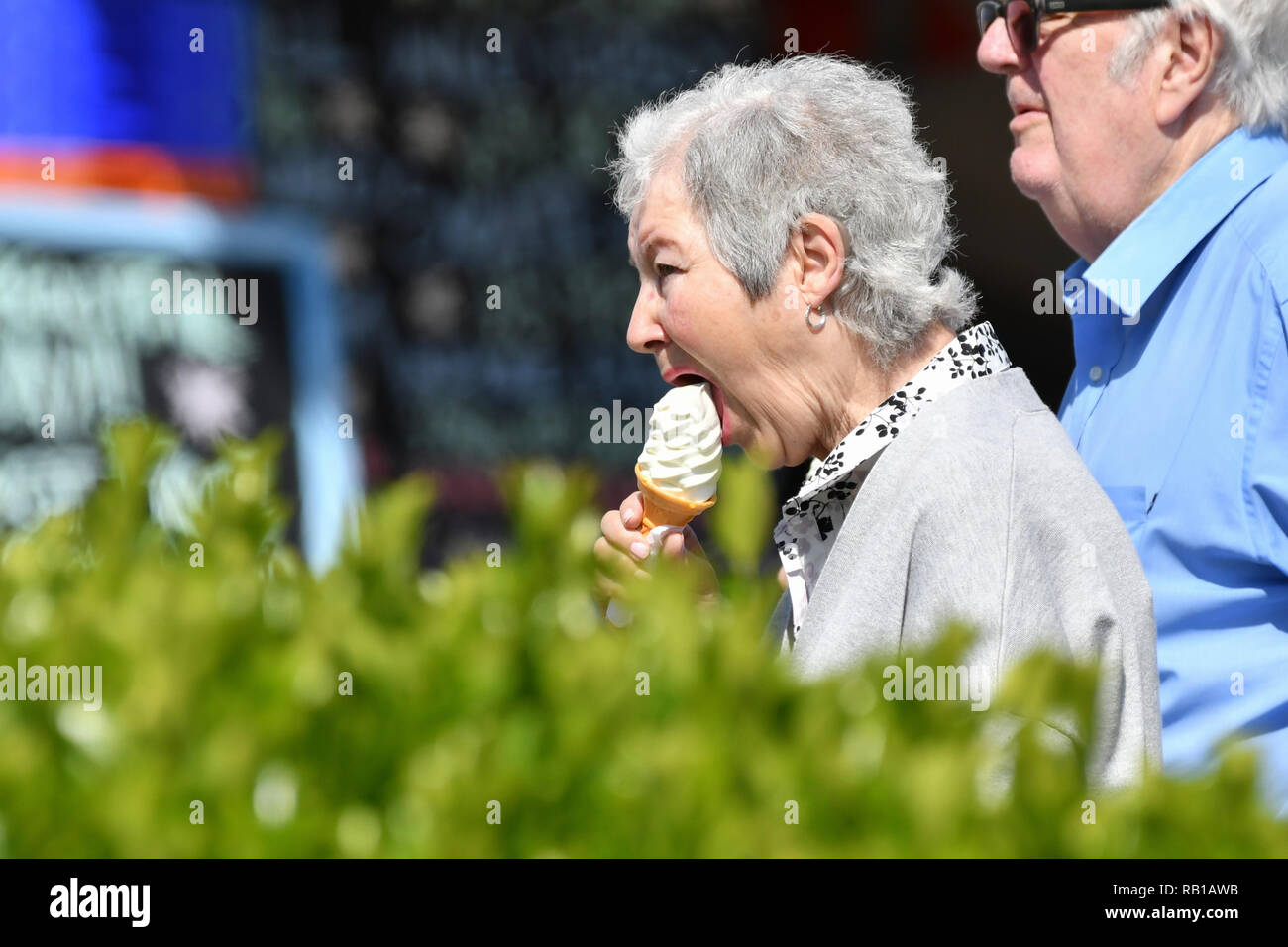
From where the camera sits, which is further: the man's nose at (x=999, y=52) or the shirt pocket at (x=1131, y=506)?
the man's nose at (x=999, y=52)

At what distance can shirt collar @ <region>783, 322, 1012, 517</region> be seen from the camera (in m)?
2.41

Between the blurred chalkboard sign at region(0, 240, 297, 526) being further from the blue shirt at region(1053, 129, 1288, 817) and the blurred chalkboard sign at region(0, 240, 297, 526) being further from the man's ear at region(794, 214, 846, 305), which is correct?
the blue shirt at region(1053, 129, 1288, 817)

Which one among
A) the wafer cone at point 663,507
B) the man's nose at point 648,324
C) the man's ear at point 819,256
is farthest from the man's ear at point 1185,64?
the wafer cone at point 663,507

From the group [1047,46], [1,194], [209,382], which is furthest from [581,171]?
[1047,46]

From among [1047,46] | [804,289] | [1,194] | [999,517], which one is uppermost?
[1,194]

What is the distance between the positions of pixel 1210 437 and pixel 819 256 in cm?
70

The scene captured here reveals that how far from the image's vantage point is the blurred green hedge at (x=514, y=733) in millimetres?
1019

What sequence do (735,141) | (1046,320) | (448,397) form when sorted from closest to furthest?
(735,141) → (448,397) → (1046,320)

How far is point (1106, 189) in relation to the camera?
2766mm

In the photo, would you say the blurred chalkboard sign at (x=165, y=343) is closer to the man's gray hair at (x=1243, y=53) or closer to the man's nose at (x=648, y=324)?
the man's nose at (x=648, y=324)

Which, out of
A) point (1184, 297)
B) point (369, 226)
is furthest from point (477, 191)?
point (1184, 297)

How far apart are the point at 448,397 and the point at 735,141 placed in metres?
2.88

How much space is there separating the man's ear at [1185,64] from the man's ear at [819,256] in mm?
695

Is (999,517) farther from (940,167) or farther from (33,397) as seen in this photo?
(33,397)
